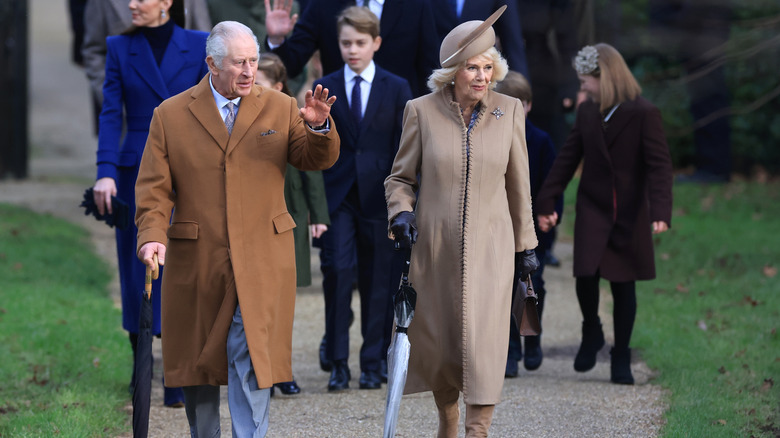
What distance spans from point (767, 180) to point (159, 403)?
38.0ft

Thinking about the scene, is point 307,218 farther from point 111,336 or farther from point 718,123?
point 718,123

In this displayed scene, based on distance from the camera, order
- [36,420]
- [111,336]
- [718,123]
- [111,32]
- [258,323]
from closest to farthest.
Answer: [258,323] < [36,420] < [111,336] < [111,32] < [718,123]

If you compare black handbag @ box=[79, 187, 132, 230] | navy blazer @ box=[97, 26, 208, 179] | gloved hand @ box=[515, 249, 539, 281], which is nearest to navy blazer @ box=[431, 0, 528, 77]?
navy blazer @ box=[97, 26, 208, 179]

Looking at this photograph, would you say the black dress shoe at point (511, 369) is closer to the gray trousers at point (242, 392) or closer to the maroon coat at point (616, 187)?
the maroon coat at point (616, 187)

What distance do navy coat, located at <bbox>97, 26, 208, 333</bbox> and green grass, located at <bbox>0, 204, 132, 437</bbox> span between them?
0.61m

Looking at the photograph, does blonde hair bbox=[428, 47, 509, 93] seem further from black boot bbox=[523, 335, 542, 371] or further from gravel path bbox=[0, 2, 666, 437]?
black boot bbox=[523, 335, 542, 371]

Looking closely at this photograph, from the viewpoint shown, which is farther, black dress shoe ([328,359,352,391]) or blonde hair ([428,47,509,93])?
black dress shoe ([328,359,352,391])

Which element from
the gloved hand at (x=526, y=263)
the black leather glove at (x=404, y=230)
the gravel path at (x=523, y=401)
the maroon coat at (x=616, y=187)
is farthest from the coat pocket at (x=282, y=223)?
the maroon coat at (x=616, y=187)

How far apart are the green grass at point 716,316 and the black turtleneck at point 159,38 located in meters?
3.09

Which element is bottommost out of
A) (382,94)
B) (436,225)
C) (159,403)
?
(159,403)

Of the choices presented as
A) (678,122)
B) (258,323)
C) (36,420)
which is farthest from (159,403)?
(678,122)

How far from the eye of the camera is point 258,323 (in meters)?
5.19

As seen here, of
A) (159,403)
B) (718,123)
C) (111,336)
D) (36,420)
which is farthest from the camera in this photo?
(718,123)

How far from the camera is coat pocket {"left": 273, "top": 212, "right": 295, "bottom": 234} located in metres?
5.30
